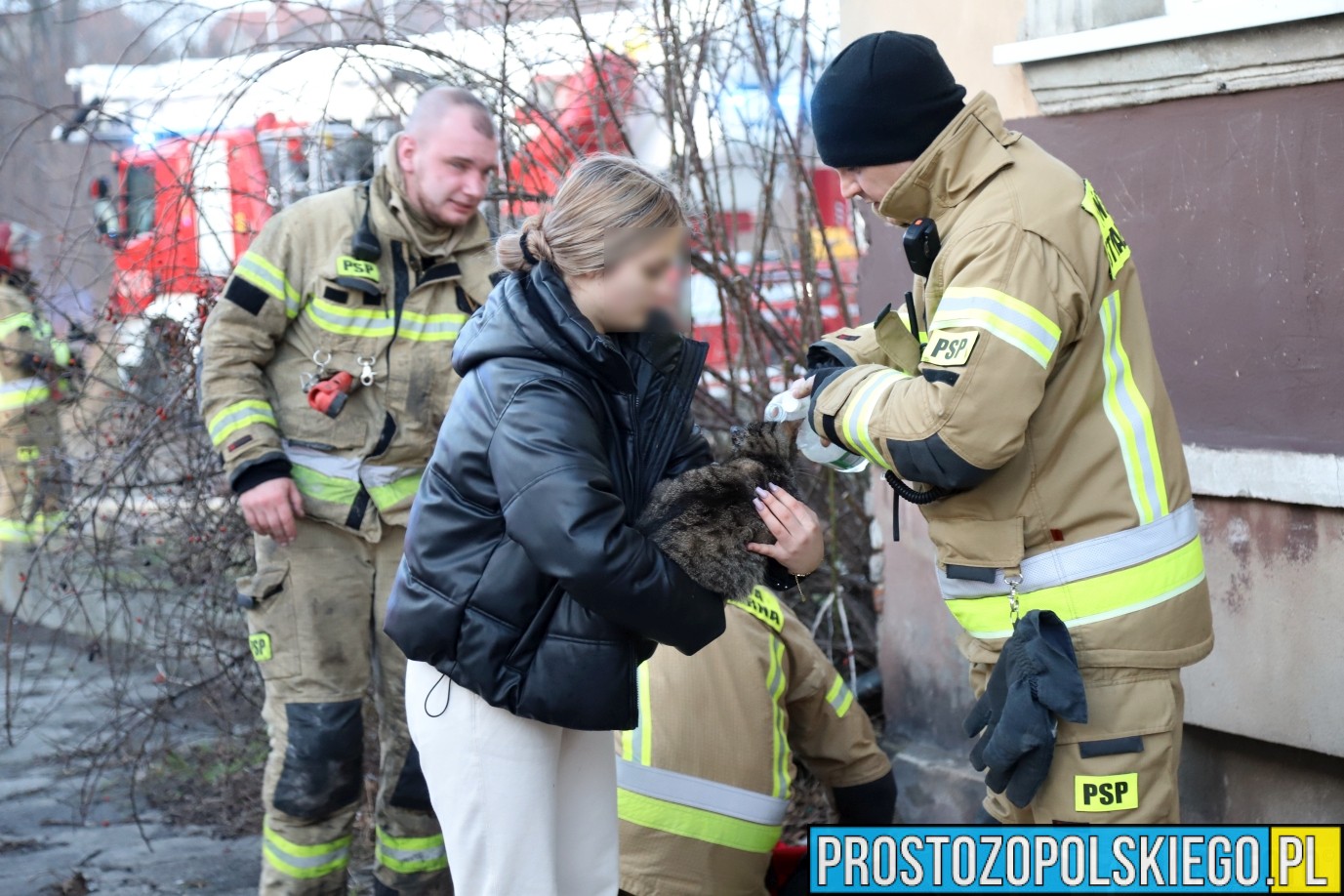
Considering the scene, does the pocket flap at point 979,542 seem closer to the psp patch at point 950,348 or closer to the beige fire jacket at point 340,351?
the psp patch at point 950,348

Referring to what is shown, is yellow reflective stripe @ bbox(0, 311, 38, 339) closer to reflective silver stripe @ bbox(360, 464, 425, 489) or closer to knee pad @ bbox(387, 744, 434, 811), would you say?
reflective silver stripe @ bbox(360, 464, 425, 489)

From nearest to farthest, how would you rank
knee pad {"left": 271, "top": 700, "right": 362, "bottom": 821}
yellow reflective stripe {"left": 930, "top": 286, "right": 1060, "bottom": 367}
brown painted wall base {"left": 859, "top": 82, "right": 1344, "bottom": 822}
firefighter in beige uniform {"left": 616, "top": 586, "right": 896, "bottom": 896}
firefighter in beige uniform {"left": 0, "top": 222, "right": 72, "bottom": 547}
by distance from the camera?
yellow reflective stripe {"left": 930, "top": 286, "right": 1060, "bottom": 367}
firefighter in beige uniform {"left": 616, "top": 586, "right": 896, "bottom": 896}
brown painted wall base {"left": 859, "top": 82, "right": 1344, "bottom": 822}
knee pad {"left": 271, "top": 700, "right": 362, "bottom": 821}
firefighter in beige uniform {"left": 0, "top": 222, "right": 72, "bottom": 547}

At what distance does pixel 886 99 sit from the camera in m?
2.44

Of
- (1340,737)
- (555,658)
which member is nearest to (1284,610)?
(1340,737)

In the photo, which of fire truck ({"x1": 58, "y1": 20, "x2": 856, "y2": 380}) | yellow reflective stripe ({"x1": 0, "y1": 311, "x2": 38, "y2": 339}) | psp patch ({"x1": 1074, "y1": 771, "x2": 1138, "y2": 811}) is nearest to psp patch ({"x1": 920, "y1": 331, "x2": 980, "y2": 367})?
psp patch ({"x1": 1074, "y1": 771, "x2": 1138, "y2": 811})

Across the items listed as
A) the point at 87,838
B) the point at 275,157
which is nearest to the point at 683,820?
the point at 87,838

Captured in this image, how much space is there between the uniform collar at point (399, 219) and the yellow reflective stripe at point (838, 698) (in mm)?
1567

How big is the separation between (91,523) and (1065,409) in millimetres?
3573

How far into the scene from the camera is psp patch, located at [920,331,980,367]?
228 cm

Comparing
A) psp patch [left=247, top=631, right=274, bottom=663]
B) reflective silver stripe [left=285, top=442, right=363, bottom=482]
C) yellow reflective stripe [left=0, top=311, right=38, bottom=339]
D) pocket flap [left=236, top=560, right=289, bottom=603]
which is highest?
reflective silver stripe [left=285, top=442, right=363, bottom=482]

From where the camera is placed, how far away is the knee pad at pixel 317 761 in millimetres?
3381

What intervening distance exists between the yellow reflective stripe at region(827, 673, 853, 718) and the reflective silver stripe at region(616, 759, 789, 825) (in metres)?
0.36

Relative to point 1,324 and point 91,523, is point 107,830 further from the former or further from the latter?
point 1,324

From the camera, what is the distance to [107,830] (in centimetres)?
465
